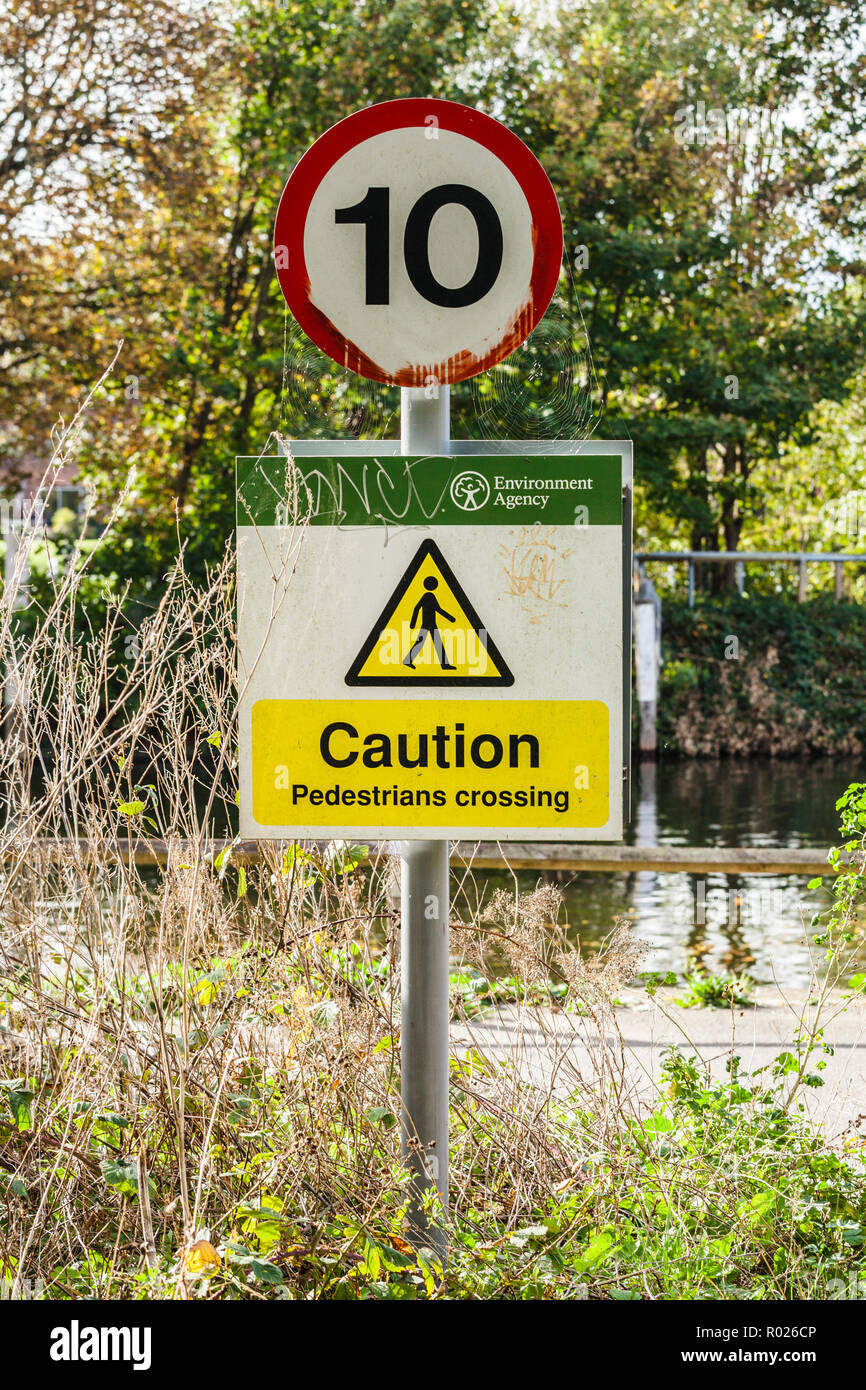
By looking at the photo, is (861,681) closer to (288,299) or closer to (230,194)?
(230,194)

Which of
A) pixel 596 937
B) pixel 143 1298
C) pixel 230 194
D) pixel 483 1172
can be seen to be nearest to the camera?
pixel 143 1298

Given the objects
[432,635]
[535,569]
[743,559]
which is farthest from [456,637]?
[743,559]

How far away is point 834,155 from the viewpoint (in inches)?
828

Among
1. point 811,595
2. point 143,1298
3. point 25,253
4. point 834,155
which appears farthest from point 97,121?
point 143,1298

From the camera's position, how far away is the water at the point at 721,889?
24.0ft

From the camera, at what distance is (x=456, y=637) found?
2582 millimetres

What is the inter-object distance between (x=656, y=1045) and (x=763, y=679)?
1710 cm

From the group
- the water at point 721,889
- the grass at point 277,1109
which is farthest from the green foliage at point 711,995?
the grass at point 277,1109

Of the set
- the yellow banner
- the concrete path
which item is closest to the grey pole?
the yellow banner

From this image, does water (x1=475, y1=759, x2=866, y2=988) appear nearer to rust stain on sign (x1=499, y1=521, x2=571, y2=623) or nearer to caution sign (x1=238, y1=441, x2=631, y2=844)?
caution sign (x1=238, y1=441, x2=631, y2=844)

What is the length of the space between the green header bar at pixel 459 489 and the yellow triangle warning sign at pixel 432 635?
0.10 m

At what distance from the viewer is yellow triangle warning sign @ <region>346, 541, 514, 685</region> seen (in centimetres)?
258

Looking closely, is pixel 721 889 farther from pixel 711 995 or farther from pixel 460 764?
pixel 460 764

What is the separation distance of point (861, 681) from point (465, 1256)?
2019 centimetres
